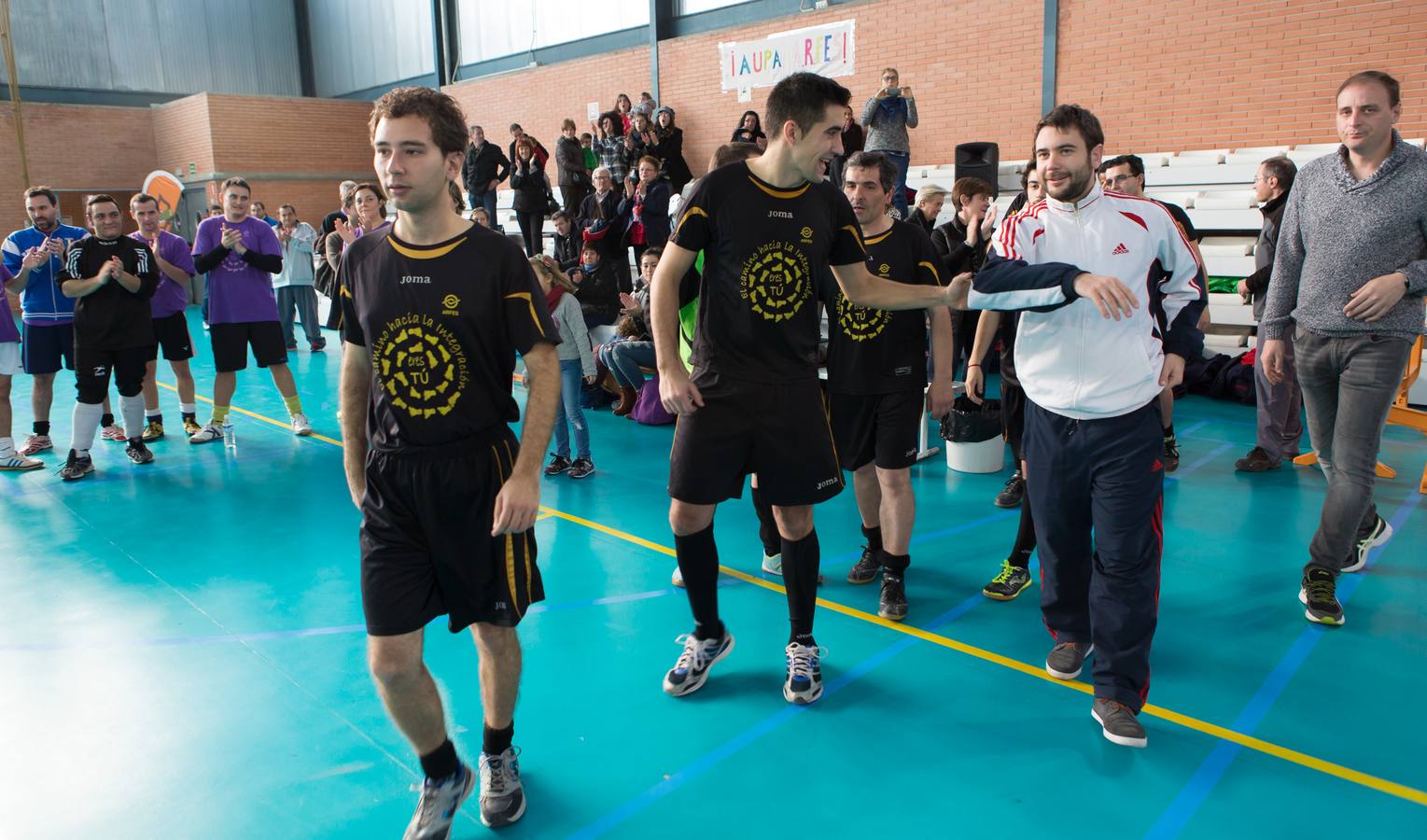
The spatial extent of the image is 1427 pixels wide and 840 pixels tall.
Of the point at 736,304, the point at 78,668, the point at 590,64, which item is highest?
the point at 590,64

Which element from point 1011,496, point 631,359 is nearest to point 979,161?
point 631,359

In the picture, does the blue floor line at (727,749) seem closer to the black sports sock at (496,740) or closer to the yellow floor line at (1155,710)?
the yellow floor line at (1155,710)

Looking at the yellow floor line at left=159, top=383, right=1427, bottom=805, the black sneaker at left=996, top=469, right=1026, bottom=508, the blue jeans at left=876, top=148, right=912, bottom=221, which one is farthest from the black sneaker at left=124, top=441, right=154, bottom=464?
the blue jeans at left=876, top=148, right=912, bottom=221

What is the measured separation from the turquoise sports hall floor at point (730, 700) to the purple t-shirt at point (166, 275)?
8.58ft

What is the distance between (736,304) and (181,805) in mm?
2357

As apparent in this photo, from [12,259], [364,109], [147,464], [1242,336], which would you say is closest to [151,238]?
[12,259]

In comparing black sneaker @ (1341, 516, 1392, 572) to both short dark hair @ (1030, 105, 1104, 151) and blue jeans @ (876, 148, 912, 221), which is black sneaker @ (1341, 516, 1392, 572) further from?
blue jeans @ (876, 148, 912, 221)

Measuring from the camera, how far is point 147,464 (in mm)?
7316

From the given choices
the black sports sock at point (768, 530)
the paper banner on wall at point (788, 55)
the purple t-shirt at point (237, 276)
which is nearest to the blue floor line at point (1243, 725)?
the black sports sock at point (768, 530)

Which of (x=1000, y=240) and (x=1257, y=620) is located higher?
(x=1000, y=240)

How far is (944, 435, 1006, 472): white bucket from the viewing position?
6488 millimetres

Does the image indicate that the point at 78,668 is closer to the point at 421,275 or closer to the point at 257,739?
the point at 257,739

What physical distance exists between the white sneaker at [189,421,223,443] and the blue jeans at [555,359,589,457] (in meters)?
3.23

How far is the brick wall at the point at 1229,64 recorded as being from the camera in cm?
962
